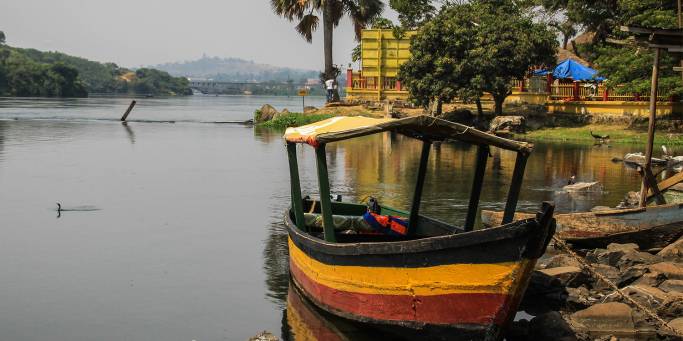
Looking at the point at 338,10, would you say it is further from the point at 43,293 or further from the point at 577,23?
the point at 43,293

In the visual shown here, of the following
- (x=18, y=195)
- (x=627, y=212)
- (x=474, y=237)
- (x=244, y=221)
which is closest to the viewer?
(x=474, y=237)

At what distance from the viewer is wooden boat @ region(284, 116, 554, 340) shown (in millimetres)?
9656

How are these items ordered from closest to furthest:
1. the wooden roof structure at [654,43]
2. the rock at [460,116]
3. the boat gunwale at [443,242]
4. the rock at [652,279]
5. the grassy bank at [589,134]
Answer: the boat gunwale at [443,242] < the rock at [652,279] < the wooden roof structure at [654,43] < the grassy bank at [589,134] < the rock at [460,116]

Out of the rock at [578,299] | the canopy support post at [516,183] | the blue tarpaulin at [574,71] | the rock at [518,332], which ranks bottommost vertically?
the rock at [518,332]

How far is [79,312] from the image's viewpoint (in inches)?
517

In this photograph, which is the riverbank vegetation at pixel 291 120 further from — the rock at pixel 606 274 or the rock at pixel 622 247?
the rock at pixel 606 274

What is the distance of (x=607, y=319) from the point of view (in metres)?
11.1

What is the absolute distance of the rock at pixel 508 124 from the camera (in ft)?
143

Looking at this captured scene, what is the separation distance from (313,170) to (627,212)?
18163 mm

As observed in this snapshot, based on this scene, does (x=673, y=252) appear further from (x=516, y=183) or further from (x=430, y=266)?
(x=430, y=266)

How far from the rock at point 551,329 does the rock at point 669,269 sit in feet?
9.44

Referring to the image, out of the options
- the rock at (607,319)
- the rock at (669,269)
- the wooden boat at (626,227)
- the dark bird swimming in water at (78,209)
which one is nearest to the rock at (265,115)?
the dark bird swimming in water at (78,209)

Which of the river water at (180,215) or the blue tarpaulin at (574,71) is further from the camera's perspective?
→ the blue tarpaulin at (574,71)

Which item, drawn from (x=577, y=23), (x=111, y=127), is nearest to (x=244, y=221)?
(x=577, y=23)
